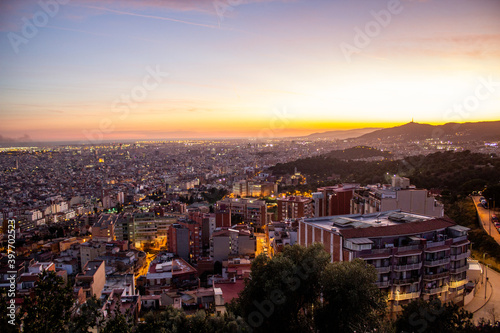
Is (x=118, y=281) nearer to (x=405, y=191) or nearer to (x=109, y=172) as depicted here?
(x=405, y=191)

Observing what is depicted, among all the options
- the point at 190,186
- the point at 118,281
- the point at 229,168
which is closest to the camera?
the point at 118,281

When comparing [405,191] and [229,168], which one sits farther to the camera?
[229,168]

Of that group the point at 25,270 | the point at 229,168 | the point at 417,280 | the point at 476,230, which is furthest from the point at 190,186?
the point at 417,280

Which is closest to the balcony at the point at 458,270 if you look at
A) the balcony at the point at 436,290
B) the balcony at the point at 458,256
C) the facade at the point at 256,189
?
the balcony at the point at 458,256

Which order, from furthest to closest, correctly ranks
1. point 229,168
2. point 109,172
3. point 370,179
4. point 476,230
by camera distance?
point 229,168 → point 109,172 → point 370,179 → point 476,230

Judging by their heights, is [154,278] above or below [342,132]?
below

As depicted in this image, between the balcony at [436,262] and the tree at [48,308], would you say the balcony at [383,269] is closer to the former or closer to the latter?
the balcony at [436,262]
